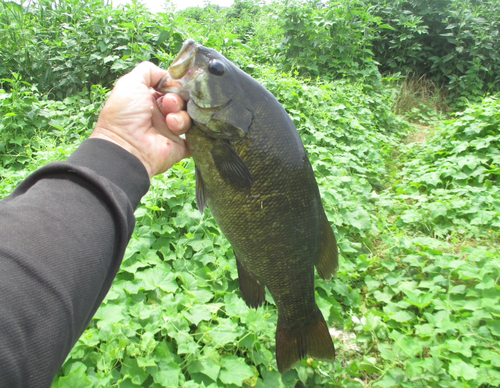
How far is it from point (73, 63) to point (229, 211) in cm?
516

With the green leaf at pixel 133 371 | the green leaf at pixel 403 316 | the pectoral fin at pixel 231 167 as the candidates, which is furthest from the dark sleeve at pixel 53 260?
the green leaf at pixel 403 316

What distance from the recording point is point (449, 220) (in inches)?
143

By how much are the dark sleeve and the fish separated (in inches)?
17.9

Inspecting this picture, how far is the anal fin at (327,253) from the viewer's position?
163 cm

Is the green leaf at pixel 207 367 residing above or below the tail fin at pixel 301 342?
below

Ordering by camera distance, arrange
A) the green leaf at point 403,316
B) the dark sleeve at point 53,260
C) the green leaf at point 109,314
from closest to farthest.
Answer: the dark sleeve at point 53,260 < the green leaf at point 109,314 < the green leaf at point 403,316

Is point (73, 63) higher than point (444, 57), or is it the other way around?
point (444, 57)

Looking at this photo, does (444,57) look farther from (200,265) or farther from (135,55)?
(200,265)

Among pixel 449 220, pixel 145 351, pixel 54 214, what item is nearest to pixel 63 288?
pixel 54 214

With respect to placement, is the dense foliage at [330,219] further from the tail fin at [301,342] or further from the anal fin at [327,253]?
the anal fin at [327,253]

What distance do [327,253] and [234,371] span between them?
888 mm

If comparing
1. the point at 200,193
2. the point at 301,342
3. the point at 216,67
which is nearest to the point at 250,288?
the point at 301,342

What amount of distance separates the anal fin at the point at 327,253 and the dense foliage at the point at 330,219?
693 millimetres

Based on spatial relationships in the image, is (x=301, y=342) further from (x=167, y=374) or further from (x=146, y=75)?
(x=146, y=75)
